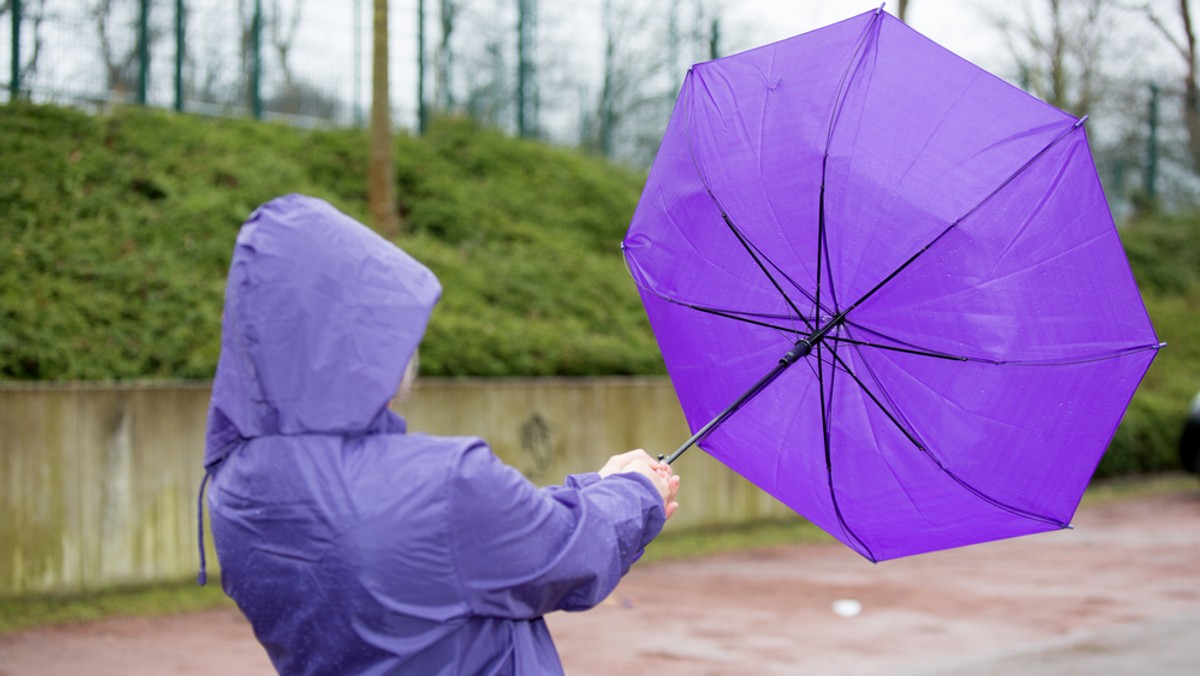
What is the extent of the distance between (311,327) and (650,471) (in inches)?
27.9

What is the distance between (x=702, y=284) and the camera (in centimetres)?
337

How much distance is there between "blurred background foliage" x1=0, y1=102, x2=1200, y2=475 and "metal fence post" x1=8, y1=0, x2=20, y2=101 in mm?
504

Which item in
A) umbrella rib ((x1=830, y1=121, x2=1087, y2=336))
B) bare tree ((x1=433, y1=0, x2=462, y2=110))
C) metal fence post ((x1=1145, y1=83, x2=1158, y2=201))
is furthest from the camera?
metal fence post ((x1=1145, y1=83, x2=1158, y2=201))

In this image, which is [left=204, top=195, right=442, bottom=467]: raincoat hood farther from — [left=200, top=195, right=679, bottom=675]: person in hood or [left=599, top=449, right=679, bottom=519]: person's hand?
[left=599, top=449, right=679, bottom=519]: person's hand

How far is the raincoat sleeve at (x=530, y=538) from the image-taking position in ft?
5.93

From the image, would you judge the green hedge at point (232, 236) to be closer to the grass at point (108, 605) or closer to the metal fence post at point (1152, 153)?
the grass at point (108, 605)

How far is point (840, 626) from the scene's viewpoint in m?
7.99

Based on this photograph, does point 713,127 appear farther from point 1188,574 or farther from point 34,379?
point 1188,574

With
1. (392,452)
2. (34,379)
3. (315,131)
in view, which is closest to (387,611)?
(392,452)

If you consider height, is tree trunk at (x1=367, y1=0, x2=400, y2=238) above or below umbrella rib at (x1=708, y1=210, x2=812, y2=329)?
above

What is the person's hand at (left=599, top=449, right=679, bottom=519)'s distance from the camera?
2240mm

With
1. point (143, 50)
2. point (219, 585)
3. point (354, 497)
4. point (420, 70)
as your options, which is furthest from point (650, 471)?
point (420, 70)

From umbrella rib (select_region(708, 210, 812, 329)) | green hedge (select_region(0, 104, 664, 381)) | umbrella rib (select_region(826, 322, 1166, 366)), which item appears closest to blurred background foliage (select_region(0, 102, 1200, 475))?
green hedge (select_region(0, 104, 664, 381))

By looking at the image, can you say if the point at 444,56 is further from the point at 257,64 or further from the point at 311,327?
the point at 311,327
